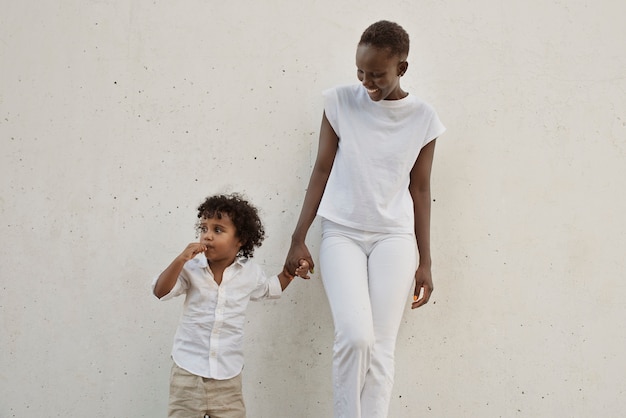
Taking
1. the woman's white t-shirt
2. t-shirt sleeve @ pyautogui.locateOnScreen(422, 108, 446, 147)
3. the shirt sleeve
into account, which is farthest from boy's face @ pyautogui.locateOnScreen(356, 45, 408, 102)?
the shirt sleeve

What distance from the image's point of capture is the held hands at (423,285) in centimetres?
242

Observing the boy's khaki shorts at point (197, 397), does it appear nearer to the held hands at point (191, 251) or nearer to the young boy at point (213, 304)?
the young boy at point (213, 304)

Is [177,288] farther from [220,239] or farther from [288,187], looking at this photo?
[288,187]

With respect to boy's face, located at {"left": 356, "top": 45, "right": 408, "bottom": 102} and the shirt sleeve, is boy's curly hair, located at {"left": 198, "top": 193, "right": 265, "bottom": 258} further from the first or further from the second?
boy's face, located at {"left": 356, "top": 45, "right": 408, "bottom": 102}

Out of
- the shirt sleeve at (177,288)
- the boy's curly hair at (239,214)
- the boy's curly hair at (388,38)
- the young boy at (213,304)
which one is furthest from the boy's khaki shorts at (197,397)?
the boy's curly hair at (388,38)

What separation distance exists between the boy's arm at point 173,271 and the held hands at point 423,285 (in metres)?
0.76

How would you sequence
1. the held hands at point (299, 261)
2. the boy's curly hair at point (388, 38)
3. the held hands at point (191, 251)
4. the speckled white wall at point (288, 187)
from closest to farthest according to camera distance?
the held hands at point (191, 251)
the boy's curly hair at point (388, 38)
the held hands at point (299, 261)
the speckled white wall at point (288, 187)

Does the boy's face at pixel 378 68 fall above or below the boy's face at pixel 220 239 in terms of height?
above

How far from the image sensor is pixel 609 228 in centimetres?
268

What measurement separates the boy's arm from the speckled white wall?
0.46 m

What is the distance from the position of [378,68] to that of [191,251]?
81 cm

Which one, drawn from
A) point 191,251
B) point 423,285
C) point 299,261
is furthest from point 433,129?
point 191,251

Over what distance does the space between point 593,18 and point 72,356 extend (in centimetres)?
234

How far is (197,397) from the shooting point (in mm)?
2146
